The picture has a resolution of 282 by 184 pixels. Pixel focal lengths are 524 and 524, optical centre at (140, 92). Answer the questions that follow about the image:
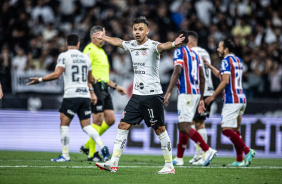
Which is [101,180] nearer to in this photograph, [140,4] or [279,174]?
[279,174]

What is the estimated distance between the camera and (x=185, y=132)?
1052 cm

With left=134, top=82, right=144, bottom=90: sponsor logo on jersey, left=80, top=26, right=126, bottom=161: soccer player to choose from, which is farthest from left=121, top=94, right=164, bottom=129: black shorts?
left=80, top=26, right=126, bottom=161: soccer player

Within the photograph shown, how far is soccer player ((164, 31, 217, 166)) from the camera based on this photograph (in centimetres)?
1042

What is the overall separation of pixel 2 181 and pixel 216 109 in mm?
9707

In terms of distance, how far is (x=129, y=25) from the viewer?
19.8 m

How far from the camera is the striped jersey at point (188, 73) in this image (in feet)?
35.1

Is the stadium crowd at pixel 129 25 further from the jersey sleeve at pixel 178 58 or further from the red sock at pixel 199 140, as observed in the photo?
the red sock at pixel 199 140

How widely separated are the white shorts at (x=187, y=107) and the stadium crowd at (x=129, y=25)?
20.6 ft

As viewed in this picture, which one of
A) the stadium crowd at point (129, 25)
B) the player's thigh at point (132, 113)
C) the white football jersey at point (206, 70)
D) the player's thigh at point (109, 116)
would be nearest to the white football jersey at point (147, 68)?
the player's thigh at point (132, 113)

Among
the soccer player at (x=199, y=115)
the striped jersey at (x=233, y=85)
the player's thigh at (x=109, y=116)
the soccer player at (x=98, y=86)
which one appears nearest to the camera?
the striped jersey at (x=233, y=85)

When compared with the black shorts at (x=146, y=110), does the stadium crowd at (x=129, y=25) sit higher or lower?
higher

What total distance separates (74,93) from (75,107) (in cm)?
29

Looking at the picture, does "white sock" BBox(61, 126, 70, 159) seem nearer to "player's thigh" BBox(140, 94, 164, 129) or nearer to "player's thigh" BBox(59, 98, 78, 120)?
"player's thigh" BBox(59, 98, 78, 120)

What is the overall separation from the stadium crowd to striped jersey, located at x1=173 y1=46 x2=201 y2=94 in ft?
19.9
